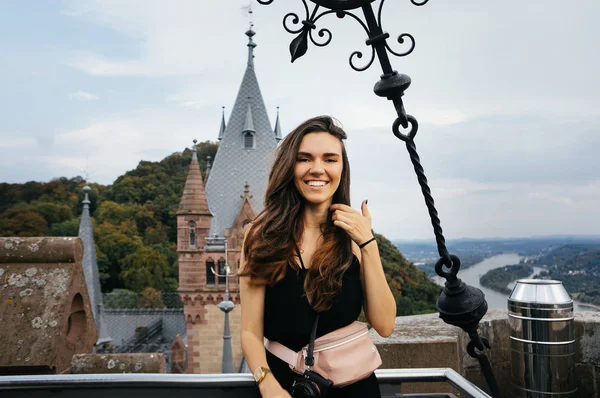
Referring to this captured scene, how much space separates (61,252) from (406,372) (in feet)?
5.93

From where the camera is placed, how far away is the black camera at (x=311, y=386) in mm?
1363

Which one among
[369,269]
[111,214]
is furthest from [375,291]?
[111,214]

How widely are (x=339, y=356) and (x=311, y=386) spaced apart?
14 centimetres

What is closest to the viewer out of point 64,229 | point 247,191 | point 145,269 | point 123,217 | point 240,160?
point 247,191

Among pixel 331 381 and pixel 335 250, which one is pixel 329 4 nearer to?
pixel 335 250

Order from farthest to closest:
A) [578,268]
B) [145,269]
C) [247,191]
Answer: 1. [145,269]
2. [247,191]
3. [578,268]

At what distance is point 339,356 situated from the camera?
1.46m

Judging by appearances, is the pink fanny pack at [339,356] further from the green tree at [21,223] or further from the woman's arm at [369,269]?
the green tree at [21,223]

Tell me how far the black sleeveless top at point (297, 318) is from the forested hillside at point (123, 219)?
141 feet

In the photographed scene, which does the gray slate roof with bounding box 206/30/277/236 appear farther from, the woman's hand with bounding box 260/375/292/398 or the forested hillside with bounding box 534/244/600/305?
the woman's hand with bounding box 260/375/292/398

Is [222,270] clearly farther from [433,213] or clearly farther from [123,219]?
[123,219]

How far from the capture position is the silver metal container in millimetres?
1985

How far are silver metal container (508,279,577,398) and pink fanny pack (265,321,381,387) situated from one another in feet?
2.91

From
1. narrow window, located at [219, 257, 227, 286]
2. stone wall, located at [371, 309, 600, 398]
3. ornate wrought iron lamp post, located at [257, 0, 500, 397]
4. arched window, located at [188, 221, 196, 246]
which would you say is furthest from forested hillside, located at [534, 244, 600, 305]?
arched window, located at [188, 221, 196, 246]
